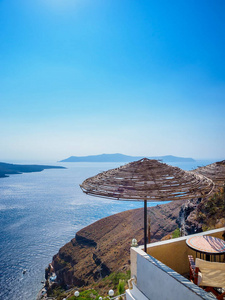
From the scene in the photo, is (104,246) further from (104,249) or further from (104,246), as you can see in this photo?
(104,249)

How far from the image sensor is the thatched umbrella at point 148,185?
2074mm

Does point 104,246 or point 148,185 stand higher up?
point 148,185

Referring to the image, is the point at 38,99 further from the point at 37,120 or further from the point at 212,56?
the point at 212,56

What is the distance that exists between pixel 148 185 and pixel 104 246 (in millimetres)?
27373

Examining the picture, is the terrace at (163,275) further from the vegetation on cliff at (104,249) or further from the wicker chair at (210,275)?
the vegetation on cliff at (104,249)

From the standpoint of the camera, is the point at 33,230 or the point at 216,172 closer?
the point at 216,172

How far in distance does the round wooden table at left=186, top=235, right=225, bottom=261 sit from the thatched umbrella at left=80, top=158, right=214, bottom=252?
721 mm

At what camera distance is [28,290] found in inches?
930

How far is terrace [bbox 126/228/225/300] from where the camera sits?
189cm

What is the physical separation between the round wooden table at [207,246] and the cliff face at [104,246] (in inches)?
842

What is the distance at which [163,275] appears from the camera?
2.16m

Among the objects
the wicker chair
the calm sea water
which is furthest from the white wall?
the calm sea water

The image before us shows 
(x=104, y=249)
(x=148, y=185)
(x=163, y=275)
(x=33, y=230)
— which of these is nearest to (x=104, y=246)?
(x=104, y=249)

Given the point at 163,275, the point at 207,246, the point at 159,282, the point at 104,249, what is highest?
the point at 207,246
